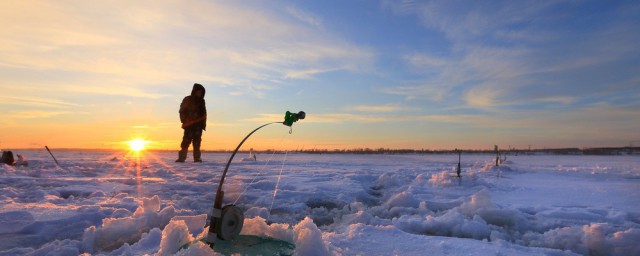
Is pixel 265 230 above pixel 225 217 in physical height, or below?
below

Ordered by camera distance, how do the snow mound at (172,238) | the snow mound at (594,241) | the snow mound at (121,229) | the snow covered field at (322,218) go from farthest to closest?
1. the snow mound at (594,241)
2. the snow mound at (121,229)
3. the snow covered field at (322,218)
4. the snow mound at (172,238)

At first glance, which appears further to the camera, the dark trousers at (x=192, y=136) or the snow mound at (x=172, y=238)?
the dark trousers at (x=192, y=136)

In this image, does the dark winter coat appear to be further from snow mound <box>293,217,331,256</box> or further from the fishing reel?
the fishing reel

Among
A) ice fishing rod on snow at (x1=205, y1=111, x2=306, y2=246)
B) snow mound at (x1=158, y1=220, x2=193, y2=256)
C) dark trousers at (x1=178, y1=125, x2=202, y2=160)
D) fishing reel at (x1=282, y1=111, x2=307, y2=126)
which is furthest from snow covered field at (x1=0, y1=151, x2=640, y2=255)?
dark trousers at (x1=178, y1=125, x2=202, y2=160)

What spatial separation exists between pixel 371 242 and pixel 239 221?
5.49ft

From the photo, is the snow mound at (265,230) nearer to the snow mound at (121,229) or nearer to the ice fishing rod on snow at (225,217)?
the ice fishing rod on snow at (225,217)

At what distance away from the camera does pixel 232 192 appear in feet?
23.3

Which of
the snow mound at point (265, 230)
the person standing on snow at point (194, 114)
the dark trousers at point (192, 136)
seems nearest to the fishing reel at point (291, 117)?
the snow mound at point (265, 230)

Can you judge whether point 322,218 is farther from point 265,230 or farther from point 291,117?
point 291,117

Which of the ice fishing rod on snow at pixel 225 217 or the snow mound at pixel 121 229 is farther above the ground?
the ice fishing rod on snow at pixel 225 217

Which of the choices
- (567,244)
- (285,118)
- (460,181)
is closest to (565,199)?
(460,181)

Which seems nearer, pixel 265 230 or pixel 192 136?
pixel 265 230

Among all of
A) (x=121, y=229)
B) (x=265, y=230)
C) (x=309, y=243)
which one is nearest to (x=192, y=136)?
(x=121, y=229)

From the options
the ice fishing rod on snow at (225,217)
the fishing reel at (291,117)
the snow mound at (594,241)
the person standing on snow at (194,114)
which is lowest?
the snow mound at (594,241)
